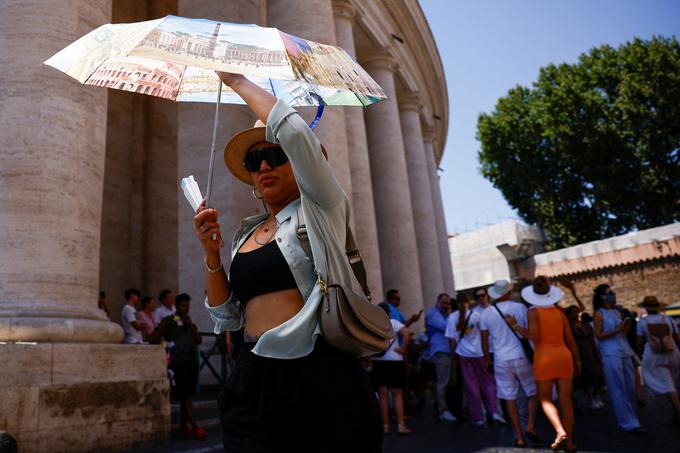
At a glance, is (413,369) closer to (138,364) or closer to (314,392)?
(138,364)

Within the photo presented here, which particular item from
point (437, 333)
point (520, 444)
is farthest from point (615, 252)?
point (520, 444)

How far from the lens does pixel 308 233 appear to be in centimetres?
211

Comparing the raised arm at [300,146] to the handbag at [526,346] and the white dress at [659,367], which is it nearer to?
the handbag at [526,346]

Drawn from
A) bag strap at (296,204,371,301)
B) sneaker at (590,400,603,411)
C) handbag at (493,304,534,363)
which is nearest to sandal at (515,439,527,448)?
handbag at (493,304,534,363)

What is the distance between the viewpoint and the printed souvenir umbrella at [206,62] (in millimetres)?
2191

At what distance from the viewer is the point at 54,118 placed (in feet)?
20.0

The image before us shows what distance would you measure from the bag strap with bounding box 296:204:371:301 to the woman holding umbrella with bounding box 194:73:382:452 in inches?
0.9

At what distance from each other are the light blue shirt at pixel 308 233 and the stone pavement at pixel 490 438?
14.2 ft

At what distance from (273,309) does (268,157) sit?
640 mm

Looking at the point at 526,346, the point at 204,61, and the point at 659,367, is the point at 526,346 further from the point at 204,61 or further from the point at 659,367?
the point at 204,61

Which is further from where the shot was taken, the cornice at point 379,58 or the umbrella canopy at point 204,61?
the cornice at point 379,58

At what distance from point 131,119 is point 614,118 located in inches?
1210

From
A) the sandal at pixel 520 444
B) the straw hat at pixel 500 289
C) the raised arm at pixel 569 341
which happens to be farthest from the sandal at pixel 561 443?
the straw hat at pixel 500 289

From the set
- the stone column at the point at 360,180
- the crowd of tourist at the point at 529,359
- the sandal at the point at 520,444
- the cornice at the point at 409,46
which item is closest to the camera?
the crowd of tourist at the point at 529,359
